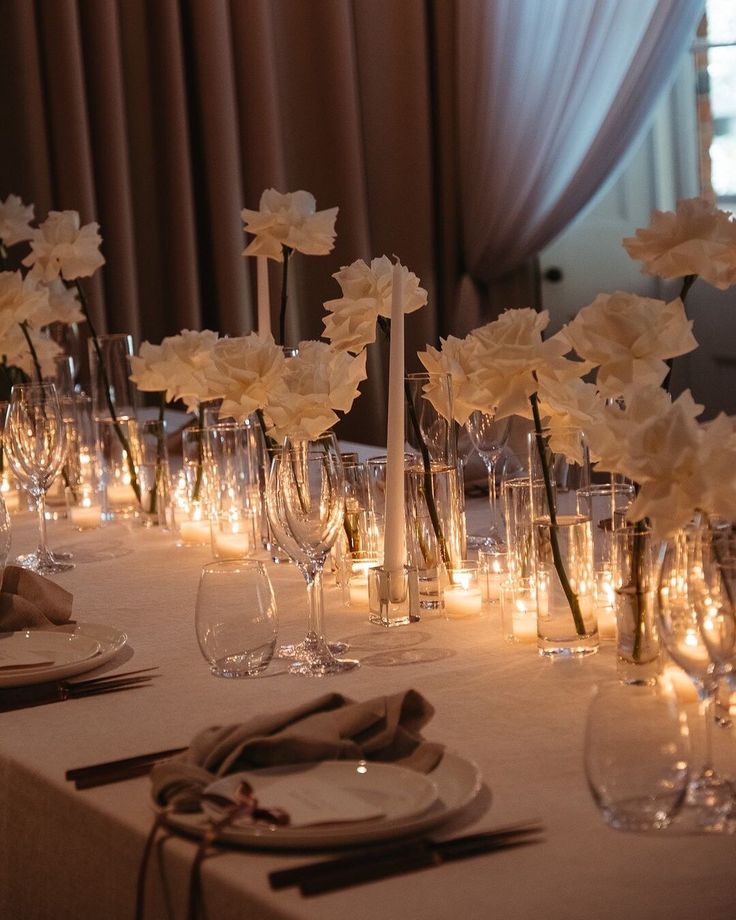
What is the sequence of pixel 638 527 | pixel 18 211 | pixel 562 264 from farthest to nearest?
pixel 562 264 → pixel 18 211 → pixel 638 527

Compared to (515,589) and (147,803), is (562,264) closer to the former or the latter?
(515,589)

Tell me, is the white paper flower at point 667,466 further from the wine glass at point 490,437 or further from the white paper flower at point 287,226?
the white paper flower at point 287,226

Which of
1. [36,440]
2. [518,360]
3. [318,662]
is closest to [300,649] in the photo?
[318,662]

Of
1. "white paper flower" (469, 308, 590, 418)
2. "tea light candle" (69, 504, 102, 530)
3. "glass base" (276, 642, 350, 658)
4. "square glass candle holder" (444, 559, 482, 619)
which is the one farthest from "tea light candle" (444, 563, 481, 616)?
"tea light candle" (69, 504, 102, 530)

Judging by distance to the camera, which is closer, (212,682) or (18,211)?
(212,682)

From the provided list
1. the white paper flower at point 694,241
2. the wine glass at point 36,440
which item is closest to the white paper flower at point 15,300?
the wine glass at point 36,440

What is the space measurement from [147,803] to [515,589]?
543 millimetres

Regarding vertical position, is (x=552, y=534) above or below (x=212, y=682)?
above

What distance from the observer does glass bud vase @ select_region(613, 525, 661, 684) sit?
132 centimetres

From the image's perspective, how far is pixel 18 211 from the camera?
9.18 ft

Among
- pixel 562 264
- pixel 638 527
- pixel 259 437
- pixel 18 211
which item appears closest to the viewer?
pixel 638 527

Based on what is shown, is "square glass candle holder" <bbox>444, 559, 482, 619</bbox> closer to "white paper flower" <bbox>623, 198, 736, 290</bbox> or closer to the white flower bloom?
"white paper flower" <bbox>623, 198, 736, 290</bbox>

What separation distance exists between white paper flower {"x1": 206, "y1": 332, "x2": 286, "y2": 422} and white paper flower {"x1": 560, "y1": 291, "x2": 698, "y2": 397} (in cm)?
50

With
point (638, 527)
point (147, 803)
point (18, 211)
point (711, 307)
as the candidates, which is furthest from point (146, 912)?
point (711, 307)
